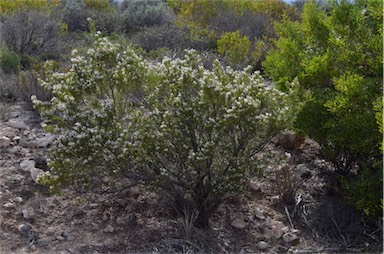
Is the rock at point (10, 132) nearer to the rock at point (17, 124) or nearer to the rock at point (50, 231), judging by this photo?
the rock at point (17, 124)

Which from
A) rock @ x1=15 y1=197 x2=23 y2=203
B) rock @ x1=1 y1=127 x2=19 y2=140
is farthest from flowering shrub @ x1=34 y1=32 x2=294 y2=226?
rock @ x1=1 y1=127 x2=19 y2=140

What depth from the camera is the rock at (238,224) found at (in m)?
4.62

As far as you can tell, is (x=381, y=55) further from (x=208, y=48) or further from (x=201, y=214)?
(x=208, y=48)

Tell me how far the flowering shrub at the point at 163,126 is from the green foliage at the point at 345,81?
499 mm

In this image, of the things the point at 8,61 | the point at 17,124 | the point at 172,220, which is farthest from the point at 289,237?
the point at 8,61

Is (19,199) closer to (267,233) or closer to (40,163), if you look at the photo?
(40,163)

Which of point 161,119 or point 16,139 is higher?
point 161,119

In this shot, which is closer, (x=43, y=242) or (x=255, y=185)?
(x=43, y=242)

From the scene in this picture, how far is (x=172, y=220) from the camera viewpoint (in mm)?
4531

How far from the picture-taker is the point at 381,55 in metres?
4.23

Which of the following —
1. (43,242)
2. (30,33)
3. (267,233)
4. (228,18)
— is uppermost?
(228,18)

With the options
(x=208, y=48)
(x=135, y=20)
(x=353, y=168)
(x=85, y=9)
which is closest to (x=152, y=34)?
(x=208, y=48)

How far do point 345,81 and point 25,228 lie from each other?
2.88m

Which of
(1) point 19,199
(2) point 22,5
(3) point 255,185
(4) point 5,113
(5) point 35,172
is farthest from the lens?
(2) point 22,5
